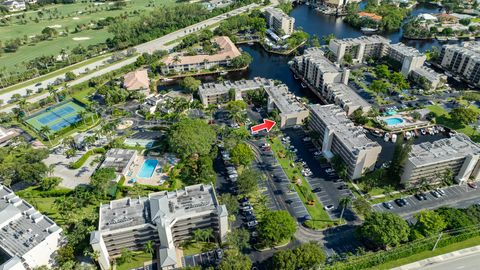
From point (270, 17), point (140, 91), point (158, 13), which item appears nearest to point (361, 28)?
point (270, 17)

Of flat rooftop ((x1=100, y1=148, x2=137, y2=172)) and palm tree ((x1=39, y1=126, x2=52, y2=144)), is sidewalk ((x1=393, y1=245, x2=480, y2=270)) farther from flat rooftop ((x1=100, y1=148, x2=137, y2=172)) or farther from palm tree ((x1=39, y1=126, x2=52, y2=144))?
palm tree ((x1=39, y1=126, x2=52, y2=144))

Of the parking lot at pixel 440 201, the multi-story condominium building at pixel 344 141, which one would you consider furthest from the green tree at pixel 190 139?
the parking lot at pixel 440 201

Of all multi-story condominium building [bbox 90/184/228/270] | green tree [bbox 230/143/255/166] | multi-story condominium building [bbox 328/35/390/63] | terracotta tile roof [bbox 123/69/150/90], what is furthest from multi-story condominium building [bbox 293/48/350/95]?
multi-story condominium building [bbox 90/184/228/270]

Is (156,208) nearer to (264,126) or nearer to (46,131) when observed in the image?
(264,126)

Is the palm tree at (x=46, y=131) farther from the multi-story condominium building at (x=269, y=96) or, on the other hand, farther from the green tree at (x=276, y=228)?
the green tree at (x=276, y=228)

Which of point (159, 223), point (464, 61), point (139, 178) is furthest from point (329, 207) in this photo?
point (464, 61)

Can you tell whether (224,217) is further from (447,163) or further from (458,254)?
(447,163)

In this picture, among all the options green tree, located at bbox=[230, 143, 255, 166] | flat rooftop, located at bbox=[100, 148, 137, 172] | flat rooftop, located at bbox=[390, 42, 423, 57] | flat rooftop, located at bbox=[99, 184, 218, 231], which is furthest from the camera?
flat rooftop, located at bbox=[390, 42, 423, 57]
